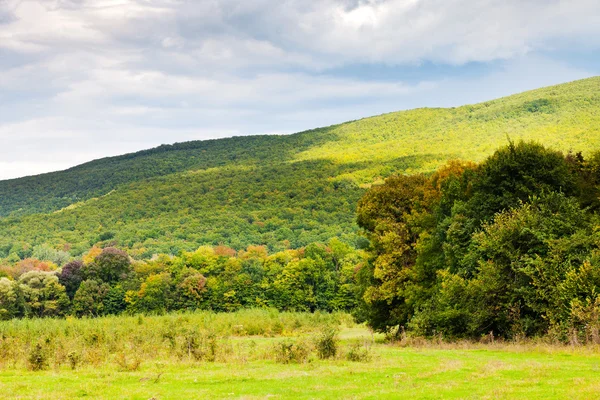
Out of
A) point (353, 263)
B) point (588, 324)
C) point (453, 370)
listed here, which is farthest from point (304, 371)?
point (353, 263)

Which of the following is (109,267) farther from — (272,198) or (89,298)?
(272,198)

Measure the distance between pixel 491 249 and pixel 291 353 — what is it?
43.8 ft

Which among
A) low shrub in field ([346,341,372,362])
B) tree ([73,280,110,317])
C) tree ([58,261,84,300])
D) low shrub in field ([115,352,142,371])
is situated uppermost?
low shrub in field ([115,352,142,371])

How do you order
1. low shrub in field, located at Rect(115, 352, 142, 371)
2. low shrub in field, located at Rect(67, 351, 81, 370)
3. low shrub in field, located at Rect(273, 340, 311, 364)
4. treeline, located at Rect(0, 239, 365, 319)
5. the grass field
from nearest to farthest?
1. the grass field
2. low shrub in field, located at Rect(115, 352, 142, 371)
3. low shrub in field, located at Rect(67, 351, 81, 370)
4. low shrub in field, located at Rect(273, 340, 311, 364)
5. treeline, located at Rect(0, 239, 365, 319)

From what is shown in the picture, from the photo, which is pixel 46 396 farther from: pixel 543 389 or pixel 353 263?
pixel 353 263

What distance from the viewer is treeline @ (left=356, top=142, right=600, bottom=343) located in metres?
28.1

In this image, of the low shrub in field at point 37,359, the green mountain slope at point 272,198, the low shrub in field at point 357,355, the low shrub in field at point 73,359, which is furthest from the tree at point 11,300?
the low shrub in field at point 357,355

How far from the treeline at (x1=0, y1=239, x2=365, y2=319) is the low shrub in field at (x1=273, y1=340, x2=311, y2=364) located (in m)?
58.6

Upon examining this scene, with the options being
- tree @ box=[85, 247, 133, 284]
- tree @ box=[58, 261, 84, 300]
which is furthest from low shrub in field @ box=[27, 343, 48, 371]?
tree @ box=[85, 247, 133, 284]

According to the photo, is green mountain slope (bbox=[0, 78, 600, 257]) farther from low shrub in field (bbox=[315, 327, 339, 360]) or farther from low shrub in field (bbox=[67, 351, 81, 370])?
low shrub in field (bbox=[67, 351, 81, 370])

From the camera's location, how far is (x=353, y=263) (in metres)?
91.6

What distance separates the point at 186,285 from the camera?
278ft

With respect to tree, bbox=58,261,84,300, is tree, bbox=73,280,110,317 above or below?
below

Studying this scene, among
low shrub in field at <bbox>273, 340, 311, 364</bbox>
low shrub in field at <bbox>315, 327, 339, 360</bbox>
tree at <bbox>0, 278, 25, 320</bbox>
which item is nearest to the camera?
low shrub in field at <bbox>273, 340, 311, 364</bbox>
